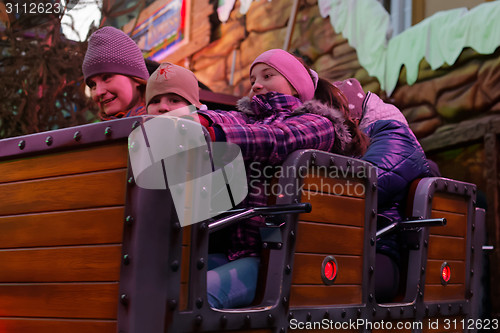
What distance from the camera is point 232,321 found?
1495 mm

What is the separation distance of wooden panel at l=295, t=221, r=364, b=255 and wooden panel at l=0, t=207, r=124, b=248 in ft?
1.71

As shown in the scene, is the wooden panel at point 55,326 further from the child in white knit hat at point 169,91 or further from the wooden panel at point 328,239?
the child in white knit hat at point 169,91

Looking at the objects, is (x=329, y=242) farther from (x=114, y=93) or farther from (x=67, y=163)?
(x=114, y=93)

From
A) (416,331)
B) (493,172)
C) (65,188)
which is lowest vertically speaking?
(416,331)

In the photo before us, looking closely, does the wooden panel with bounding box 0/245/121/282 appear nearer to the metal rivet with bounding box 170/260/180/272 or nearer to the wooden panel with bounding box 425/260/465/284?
the metal rivet with bounding box 170/260/180/272

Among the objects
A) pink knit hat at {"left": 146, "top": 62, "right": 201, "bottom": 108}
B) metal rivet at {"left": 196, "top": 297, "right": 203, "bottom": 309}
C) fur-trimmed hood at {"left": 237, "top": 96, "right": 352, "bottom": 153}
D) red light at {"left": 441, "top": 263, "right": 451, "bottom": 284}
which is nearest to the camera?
metal rivet at {"left": 196, "top": 297, "right": 203, "bottom": 309}

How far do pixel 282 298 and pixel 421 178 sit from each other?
879 millimetres

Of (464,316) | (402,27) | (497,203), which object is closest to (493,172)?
(497,203)

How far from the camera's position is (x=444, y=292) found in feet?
7.59

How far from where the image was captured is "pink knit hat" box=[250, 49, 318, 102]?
2.01m

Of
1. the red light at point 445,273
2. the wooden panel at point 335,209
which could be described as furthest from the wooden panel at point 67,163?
the red light at point 445,273

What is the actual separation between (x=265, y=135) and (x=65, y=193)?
1.73ft

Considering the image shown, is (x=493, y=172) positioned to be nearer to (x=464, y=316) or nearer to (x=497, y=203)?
(x=497, y=203)

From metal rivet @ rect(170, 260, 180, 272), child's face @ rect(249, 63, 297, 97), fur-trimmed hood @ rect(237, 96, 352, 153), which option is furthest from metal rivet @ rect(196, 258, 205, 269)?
child's face @ rect(249, 63, 297, 97)
